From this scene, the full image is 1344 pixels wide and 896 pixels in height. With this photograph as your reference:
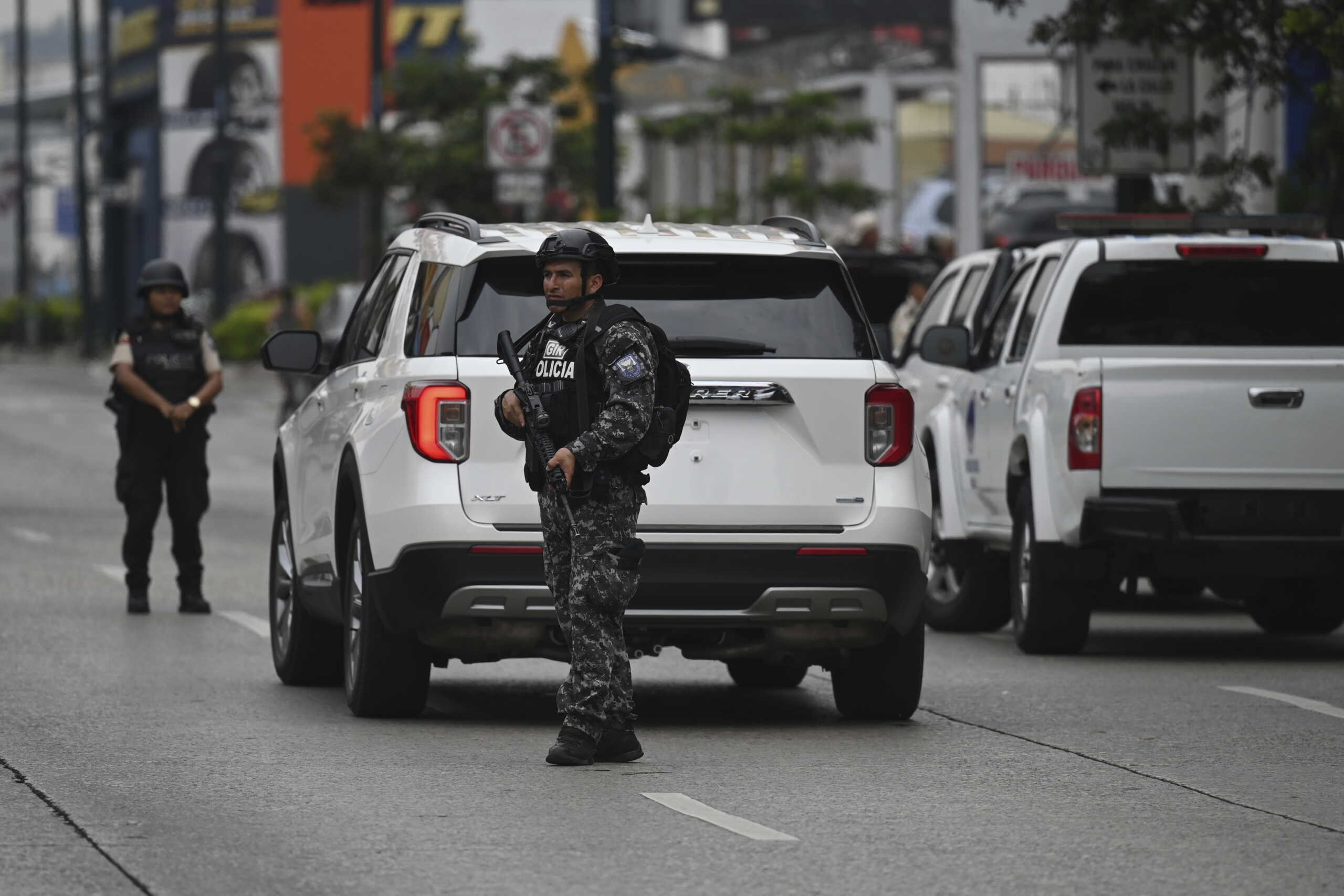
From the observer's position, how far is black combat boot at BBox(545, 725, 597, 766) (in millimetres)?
9562

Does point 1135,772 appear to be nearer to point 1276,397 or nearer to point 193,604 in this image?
point 1276,397

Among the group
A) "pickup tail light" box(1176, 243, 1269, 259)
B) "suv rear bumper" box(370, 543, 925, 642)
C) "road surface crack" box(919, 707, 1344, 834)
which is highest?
"pickup tail light" box(1176, 243, 1269, 259)

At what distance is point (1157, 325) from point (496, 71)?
3579 centimetres

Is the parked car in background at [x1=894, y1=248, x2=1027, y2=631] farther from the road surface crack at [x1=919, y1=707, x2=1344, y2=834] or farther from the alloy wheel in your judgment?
the road surface crack at [x1=919, y1=707, x2=1344, y2=834]

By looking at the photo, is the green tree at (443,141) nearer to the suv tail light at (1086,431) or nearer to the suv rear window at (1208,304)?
the suv rear window at (1208,304)

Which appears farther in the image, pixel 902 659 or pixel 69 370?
pixel 69 370

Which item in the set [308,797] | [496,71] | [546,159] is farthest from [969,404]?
[496,71]

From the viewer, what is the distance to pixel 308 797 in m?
8.87

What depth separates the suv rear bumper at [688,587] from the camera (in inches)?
401

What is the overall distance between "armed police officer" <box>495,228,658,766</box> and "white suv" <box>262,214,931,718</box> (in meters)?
0.64

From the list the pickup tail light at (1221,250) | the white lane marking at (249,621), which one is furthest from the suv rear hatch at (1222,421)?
the white lane marking at (249,621)

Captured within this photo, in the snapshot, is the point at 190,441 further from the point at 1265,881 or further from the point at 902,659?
the point at 1265,881

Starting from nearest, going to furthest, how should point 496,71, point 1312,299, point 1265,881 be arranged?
point 1265,881, point 1312,299, point 496,71

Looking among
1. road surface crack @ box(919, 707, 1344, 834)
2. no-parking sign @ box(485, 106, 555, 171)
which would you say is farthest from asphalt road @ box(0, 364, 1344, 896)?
no-parking sign @ box(485, 106, 555, 171)
